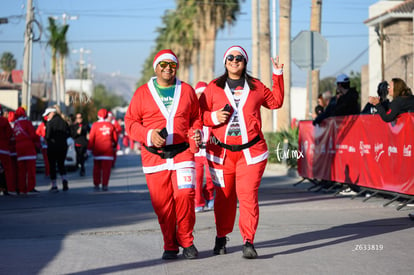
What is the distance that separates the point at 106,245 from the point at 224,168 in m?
1.79

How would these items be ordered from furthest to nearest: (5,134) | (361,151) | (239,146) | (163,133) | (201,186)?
(5,134)
(361,151)
(201,186)
(239,146)
(163,133)

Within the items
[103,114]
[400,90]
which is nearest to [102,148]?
[103,114]

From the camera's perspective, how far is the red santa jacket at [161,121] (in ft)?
25.1

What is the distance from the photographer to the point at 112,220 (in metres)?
11.3

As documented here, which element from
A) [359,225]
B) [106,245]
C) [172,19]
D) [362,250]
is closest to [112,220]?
[106,245]

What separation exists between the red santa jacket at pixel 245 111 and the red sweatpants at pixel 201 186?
425 centimetres

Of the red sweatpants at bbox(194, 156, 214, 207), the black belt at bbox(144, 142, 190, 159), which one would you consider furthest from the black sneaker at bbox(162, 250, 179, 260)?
the red sweatpants at bbox(194, 156, 214, 207)

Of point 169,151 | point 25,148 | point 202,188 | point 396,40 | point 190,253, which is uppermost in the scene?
point 396,40

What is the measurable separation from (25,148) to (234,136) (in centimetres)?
1002

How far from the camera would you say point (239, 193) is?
25.3ft

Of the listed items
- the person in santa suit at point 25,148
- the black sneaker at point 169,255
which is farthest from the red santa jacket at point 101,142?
the black sneaker at point 169,255

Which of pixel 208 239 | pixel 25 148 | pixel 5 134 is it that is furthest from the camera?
pixel 25 148

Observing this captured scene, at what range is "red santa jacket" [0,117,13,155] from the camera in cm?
1631

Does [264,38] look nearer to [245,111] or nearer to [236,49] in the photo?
[236,49]
